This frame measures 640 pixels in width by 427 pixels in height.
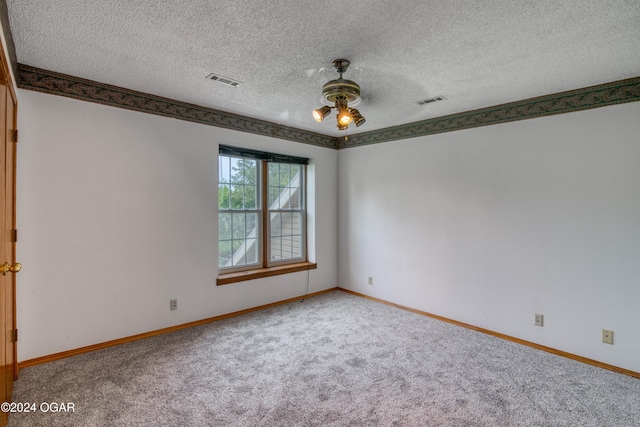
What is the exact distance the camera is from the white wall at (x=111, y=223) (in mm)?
2711

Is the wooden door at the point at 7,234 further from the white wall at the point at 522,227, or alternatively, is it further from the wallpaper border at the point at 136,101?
the white wall at the point at 522,227

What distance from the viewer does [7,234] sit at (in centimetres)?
221

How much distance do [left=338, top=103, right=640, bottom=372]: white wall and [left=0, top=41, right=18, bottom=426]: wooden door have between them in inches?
154

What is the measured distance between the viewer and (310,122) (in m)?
4.29

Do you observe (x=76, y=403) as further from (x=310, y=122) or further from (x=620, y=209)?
(x=620, y=209)

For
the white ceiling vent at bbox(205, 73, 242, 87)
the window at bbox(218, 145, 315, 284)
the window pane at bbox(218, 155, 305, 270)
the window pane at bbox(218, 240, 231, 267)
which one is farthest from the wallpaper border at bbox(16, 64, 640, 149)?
the window pane at bbox(218, 240, 231, 267)

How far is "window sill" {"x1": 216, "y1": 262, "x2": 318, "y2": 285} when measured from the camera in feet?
12.9

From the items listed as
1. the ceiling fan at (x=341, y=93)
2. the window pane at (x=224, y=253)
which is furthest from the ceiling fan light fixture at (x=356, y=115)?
the window pane at (x=224, y=253)

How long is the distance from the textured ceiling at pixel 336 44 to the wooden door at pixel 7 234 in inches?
19.6

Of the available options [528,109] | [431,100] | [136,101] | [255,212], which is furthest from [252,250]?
[528,109]

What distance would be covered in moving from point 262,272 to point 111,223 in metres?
1.86

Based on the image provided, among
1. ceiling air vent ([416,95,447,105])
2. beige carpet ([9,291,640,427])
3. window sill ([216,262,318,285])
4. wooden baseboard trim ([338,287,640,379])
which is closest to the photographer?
beige carpet ([9,291,640,427])

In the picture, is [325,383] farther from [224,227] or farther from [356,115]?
[224,227]

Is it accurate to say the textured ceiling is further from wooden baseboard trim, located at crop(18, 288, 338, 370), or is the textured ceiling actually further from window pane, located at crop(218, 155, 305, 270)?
wooden baseboard trim, located at crop(18, 288, 338, 370)
